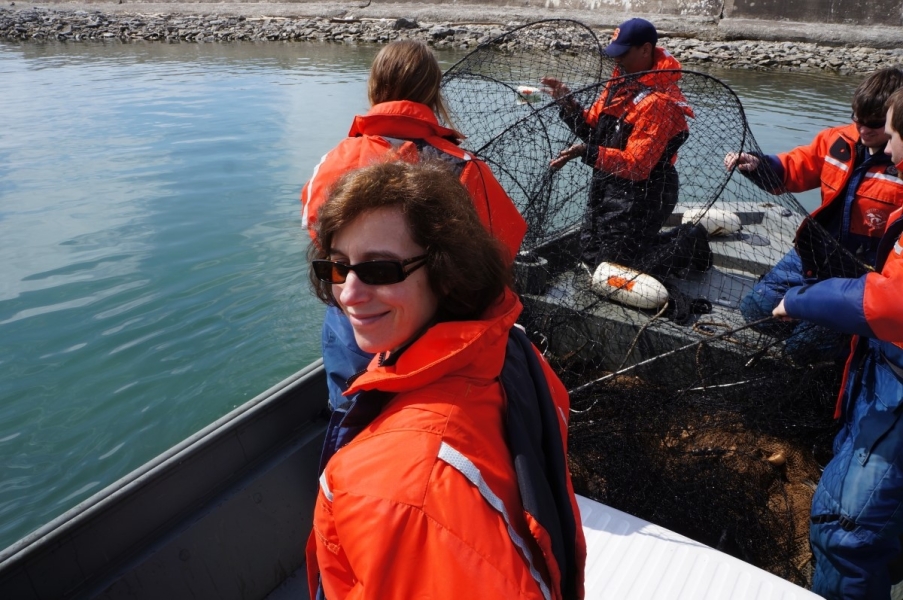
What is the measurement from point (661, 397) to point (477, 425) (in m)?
2.33

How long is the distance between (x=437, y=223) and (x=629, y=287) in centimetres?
282

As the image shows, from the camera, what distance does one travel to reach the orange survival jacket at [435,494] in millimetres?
952

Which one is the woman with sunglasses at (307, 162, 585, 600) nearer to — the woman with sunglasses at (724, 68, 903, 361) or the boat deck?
the boat deck

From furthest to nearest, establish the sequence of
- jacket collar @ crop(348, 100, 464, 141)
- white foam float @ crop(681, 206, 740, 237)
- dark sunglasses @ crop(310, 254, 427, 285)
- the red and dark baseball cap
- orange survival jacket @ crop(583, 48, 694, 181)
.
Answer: white foam float @ crop(681, 206, 740, 237)
the red and dark baseball cap
orange survival jacket @ crop(583, 48, 694, 181)
jacket collar @ crop(348, 100, 464, 141)
dark sunglasses @ crop(310, 254, 427, 285)

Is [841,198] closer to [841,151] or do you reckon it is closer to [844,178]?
[844,178]

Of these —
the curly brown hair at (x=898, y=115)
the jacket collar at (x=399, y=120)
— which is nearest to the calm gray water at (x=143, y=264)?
the jacket collar at (x=399, y=120)

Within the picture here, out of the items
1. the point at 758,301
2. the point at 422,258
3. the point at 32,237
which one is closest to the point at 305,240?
the point at 32,237

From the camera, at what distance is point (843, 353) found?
3.21 m

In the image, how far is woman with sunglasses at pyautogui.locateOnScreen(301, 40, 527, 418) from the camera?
2379 mm

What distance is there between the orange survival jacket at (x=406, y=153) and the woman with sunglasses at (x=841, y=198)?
5.63 ft

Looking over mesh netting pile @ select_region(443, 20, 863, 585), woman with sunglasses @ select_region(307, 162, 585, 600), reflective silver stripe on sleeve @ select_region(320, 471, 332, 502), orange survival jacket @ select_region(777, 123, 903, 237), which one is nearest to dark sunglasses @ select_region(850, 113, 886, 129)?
orange survival jacket @ select_region(777, 123, 903, 237)

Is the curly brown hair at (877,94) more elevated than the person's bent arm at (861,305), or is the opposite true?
the curly brown hair at (877,94)

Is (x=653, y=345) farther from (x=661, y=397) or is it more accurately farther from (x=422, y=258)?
(x=422, y=258)

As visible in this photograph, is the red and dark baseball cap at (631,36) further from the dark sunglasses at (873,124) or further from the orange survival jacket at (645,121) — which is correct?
the dark sunglasses at (873,124)
